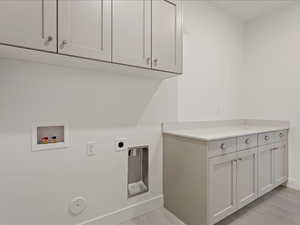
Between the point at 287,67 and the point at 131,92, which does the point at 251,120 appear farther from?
the point at 131,92

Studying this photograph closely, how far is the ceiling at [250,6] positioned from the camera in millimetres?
2446

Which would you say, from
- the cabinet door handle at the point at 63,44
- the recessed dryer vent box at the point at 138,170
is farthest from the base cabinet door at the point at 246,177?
the cabinet door handle at the point at 63,44

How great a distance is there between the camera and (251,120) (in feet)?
9.52

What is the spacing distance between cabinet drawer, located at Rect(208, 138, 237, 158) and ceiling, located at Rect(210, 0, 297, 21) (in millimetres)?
2023

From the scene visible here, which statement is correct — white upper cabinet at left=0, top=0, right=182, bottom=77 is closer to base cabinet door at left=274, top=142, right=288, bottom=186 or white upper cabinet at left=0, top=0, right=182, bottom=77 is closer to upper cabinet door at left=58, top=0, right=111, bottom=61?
upper cabinet door at left=58, top=0, right=111, bottom=61

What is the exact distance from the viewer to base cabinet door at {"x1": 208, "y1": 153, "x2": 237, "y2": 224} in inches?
60.7

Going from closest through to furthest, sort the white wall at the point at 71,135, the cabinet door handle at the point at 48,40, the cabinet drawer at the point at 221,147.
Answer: the cabinet door handle at the point at 48,40
the white wall at the point at 71,135
the cabinet drawer at the point at 221,147

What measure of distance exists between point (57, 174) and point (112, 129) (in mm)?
590

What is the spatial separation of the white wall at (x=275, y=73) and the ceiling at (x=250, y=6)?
11 centimetres

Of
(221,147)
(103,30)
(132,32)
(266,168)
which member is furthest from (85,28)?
(266,168)

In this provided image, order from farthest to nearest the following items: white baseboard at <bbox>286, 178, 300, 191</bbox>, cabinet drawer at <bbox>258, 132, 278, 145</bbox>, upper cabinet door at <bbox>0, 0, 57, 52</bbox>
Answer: white baseboard at <bbox>286, 178, 300, 191</bbox>
cabinet drawer at <bbox>258, 132, 278, 145</bbox>
upper cabinet door at <bbox>0, 0, 57, 52</bbox>

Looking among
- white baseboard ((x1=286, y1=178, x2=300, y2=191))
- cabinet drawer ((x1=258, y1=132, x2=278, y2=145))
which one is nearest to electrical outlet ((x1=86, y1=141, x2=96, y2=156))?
cabinet drawer ((x1=258, y1=132, x2=278, y2=145))

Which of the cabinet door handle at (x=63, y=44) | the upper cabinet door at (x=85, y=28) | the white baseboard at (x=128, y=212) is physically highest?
the upper cabinet door at (x=85, y=28)

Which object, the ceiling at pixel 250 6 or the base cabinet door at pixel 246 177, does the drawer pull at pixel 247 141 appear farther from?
the ceiling at pixel 250 6
